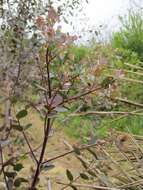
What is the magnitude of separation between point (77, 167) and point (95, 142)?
3.19 m

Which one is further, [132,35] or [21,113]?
[132,35]

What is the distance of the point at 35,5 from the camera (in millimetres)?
6598

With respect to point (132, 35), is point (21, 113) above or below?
above

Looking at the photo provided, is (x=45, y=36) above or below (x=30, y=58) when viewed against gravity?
above

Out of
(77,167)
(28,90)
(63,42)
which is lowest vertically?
(77,167)

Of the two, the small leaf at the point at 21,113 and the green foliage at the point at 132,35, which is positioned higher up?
the small leaf at the point at 21,113

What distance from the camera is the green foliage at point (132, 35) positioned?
8.60 m

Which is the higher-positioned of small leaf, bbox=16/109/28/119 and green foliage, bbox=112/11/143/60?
small leaf, bbox=16/109/28/119

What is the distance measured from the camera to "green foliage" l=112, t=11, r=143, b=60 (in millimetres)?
8602

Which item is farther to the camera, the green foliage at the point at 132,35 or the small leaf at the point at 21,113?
the green foliage at the point at 132,35

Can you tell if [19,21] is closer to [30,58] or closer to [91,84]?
[30,58]

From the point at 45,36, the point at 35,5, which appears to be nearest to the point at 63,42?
the point at 45,36

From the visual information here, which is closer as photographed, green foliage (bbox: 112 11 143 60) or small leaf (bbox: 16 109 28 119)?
small leaf (bbox: 16 109 28 119)

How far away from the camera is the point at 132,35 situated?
8.66m
